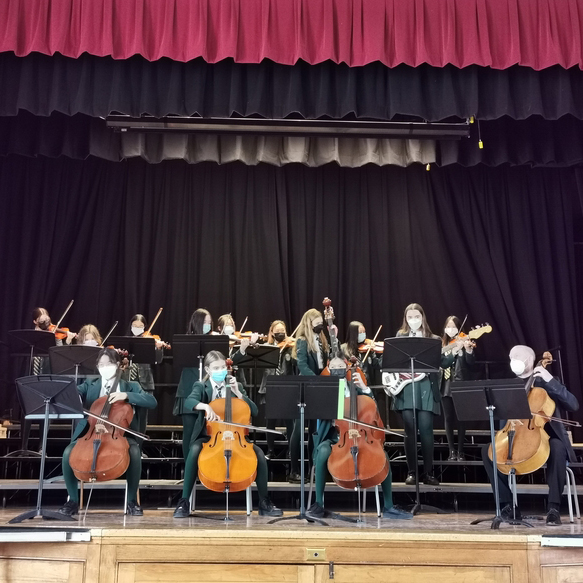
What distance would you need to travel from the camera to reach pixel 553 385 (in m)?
4.86

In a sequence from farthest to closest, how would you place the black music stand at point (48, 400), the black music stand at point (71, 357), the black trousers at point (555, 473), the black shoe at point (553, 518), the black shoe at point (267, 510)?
the black music stand at point (71, 357)
the black shoe at point (267, 510)
the black trousers at point (555, 473)
the black shoe at point (553, 518)
the black music stand at point (48, 400)

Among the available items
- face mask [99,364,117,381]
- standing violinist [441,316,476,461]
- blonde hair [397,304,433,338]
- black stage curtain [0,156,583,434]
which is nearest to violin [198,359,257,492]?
face mask [99,364,117,381]

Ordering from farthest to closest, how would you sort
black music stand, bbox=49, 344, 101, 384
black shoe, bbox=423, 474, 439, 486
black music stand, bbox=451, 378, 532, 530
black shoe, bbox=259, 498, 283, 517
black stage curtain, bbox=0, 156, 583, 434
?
1. black stage curtain, bbox=0, 156, 583, 434
2. black shoe, bbox=423, 474, 439, 486
3. black music stand, bbox=49, 344, 101, 384
4. black shoe, bbox=259, 498, 283, 517
5. black music stand, bbox=451, 378, 532, 530

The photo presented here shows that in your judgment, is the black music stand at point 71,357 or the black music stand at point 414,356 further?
the black music stand at point 71,357

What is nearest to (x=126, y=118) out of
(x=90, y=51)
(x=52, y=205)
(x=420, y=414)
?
(x=90, y=51)

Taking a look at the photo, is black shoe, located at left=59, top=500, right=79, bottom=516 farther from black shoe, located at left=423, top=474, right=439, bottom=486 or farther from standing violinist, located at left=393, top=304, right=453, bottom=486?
black shoe, located at left=423, top=474, right=439, bottom=486

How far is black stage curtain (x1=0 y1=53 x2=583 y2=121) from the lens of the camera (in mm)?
6016

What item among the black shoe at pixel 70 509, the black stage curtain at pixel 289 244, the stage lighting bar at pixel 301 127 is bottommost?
the black shoe at pixel 70 509

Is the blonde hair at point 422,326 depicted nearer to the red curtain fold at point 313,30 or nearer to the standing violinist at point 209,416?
the standing violinist at point 209,416

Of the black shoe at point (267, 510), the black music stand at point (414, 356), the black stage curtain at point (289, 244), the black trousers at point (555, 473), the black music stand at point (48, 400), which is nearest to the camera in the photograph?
the black music stand at point (48, 400)

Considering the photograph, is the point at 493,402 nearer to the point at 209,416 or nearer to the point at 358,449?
the point at 358,449

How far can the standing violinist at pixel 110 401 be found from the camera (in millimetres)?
4809

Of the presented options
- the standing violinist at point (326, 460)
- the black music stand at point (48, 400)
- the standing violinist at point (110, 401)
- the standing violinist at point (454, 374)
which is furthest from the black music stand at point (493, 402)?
the black music stand at point (48, 400)

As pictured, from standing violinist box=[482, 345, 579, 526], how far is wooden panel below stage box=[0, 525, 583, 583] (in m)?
0.80
